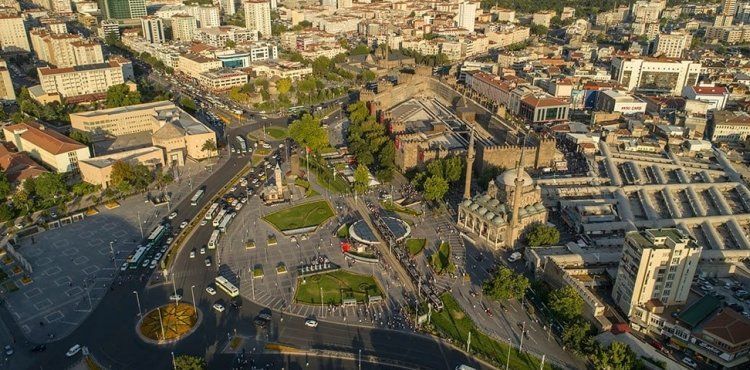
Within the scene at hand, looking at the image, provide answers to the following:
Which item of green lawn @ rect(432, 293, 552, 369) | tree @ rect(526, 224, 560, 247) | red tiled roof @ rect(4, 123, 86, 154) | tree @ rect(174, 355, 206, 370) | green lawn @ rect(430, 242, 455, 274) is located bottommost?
green lawn @ rect(432, 293, 552, 369)

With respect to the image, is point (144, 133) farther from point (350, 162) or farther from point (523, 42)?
point (523, 42)

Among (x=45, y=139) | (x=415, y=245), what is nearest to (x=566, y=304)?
(x=415, y=245)

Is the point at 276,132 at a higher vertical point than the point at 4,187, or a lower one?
lower

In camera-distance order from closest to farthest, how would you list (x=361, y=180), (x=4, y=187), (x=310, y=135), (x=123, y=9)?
(x=4, y=187), (x=361, y=180), (x=310, y=135), (x=123, y=9)

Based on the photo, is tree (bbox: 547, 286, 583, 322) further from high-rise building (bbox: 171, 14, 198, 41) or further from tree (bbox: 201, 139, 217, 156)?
high-rise building (bbox: 171, 14, 198, 41)

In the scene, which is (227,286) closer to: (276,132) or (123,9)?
(276,132)

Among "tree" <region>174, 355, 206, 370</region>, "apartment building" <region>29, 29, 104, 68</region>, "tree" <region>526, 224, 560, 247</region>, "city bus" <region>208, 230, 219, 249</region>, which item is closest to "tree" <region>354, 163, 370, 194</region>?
"city bus" <region>208, 230, 219, 249</region>
